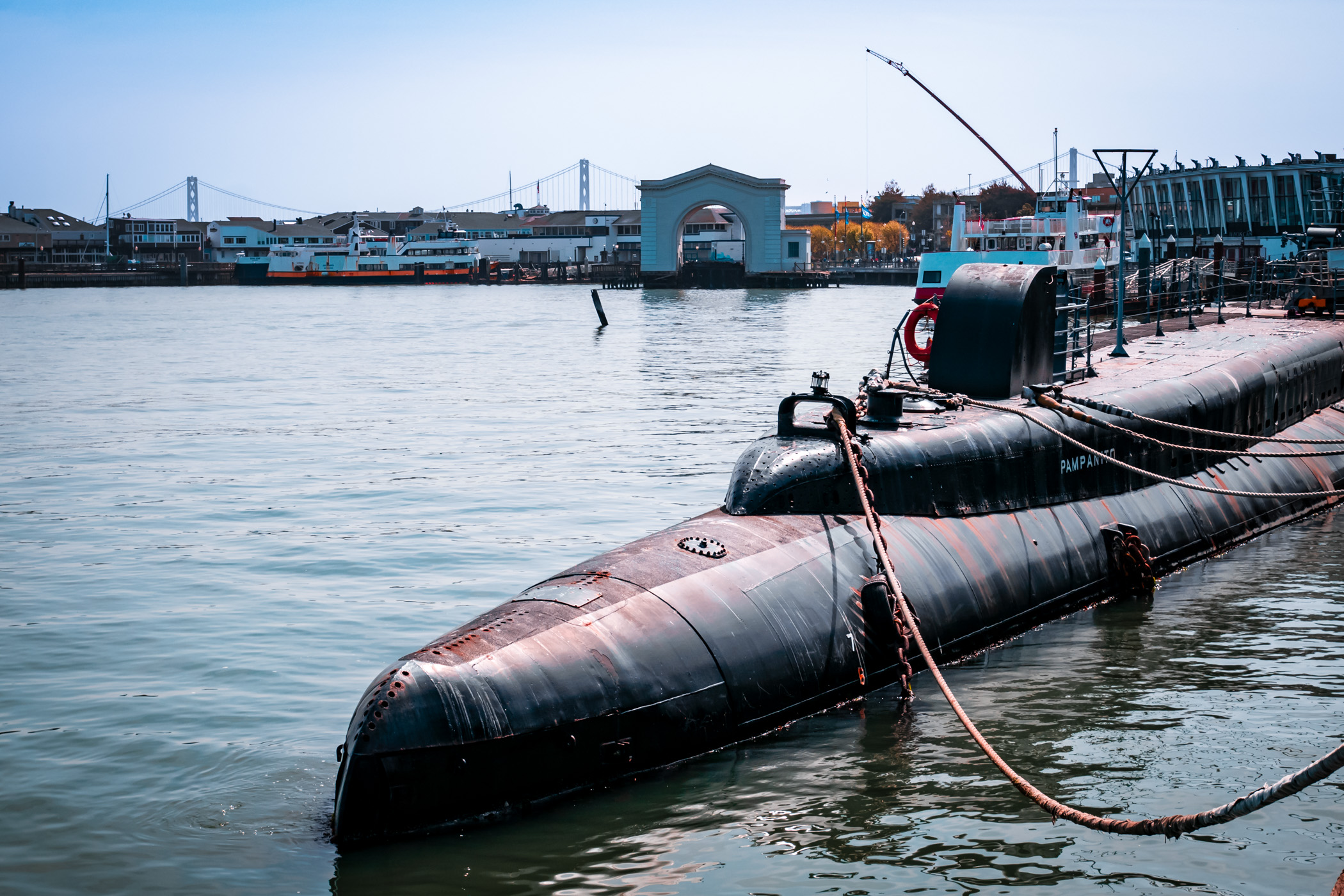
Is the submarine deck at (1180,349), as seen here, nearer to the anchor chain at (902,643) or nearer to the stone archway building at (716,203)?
the anchor chain at (902,643)

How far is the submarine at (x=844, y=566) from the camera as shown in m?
9.04

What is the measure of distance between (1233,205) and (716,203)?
5874 centimetres

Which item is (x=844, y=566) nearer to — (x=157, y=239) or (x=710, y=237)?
(x=710, y=237)

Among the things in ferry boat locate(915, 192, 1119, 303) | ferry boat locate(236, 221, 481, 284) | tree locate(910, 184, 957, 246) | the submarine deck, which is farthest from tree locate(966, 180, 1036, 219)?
the submarine deck

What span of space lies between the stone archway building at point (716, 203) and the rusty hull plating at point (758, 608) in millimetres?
114025

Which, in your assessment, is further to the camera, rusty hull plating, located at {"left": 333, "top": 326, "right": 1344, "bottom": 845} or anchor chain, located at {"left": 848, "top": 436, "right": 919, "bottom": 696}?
anchor chain, located at {"left": 848, "top": 436, "right": 919, "bottom": 696}

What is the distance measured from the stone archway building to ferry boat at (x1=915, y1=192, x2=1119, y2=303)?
235 feet

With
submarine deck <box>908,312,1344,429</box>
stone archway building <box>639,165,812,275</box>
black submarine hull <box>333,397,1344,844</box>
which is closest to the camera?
black submarine hull <box>333,397,1344,844</box>

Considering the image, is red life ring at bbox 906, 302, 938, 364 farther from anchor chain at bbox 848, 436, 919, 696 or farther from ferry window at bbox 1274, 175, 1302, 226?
ferry window at bbox 1274, 175, 1302, 226

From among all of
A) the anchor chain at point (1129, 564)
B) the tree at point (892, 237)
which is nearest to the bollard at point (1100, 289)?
the anchor chain at point (1129, 564)

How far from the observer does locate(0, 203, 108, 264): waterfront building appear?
163875 millimetres

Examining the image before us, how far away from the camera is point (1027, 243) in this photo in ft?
185

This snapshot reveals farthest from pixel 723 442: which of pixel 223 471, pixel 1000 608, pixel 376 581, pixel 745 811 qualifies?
pixel 745 811

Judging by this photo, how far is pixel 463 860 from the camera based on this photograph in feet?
28.5
